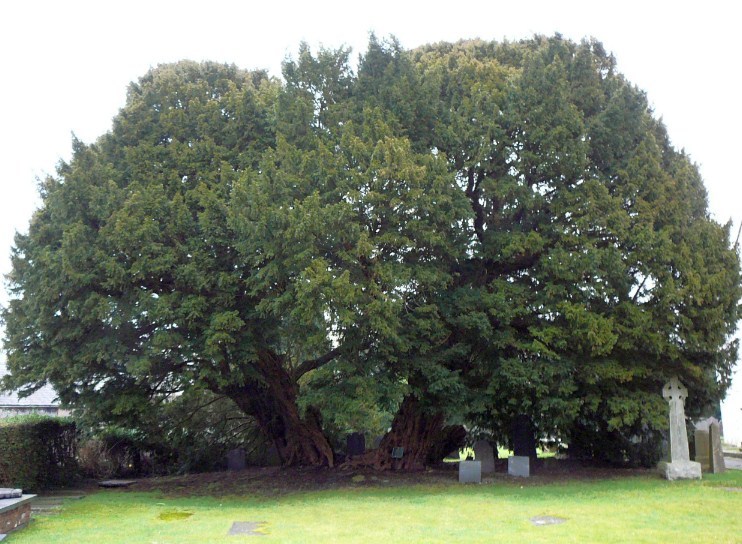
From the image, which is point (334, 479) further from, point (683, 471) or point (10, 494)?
point (10, 494)

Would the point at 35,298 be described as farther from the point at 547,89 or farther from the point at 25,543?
the point at 547,89

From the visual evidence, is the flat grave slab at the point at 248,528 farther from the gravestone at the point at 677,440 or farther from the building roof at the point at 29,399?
the building roof at the point at 29,399

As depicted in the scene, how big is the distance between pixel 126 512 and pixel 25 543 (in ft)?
12.5

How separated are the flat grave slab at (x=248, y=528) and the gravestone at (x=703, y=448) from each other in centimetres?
1283

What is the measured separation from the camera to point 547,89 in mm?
16531

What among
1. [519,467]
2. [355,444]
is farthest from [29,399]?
[519,467]

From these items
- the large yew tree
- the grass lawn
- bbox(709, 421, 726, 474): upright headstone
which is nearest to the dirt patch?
the grass lawn

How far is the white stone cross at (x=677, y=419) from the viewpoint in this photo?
15852mm

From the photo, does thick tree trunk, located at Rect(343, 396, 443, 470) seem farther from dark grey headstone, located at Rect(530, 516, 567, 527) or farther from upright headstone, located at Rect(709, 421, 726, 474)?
dark grey headstone, located at Rect(530, 516, 567, 527)

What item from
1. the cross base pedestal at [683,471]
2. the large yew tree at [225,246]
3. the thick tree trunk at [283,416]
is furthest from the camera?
the thick tree trunk at [283,416]

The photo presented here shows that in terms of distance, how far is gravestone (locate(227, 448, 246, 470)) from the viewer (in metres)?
22.4

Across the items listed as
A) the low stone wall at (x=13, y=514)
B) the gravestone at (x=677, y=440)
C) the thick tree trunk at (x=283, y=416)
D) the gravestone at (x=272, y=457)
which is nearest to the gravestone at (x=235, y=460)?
the gravestone at (x=272, y=457)

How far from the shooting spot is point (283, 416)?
2034cm

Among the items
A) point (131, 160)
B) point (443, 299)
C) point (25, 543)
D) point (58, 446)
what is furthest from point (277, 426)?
point (25, 543)
